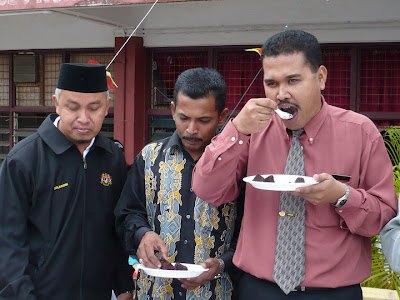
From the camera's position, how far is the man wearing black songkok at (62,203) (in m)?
2.27

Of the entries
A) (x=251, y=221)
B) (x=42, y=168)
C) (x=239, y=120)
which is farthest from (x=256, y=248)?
(x=42, y=168)

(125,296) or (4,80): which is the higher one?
(4,80)

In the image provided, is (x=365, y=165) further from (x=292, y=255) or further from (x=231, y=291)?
(x=231, y=291)

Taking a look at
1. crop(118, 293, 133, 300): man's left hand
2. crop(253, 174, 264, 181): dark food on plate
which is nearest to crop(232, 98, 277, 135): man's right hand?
crop(253, 174, 264, 181): dark food on plate

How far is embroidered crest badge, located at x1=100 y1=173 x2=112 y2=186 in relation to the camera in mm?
2592

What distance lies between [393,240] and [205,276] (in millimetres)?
834

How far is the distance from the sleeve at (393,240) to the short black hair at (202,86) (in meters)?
0.98

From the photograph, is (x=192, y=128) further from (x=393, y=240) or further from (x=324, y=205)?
(x=393, y=240)

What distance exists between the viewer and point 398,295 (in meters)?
3.41

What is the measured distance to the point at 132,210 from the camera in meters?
2.54

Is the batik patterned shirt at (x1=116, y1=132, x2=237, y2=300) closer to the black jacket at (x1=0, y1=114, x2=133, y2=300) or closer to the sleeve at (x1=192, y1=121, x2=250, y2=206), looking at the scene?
the black jacket at (x1=0, y1=114, x2=133, y2=300)

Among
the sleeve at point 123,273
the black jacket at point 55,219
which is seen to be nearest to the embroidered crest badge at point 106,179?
the black jacket at point 55,219

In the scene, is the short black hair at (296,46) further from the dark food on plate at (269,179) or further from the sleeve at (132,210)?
the sleeve at (132,210)

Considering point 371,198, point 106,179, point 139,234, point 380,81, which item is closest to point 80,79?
point 106,179
